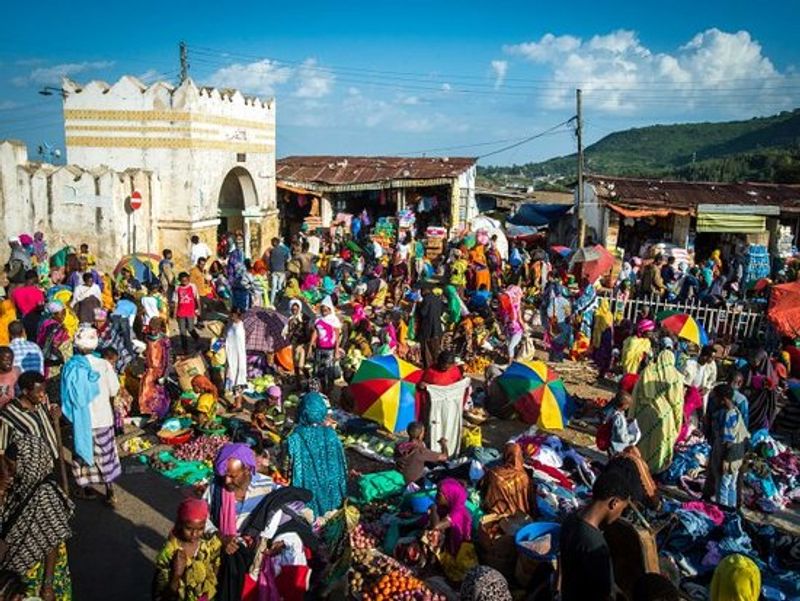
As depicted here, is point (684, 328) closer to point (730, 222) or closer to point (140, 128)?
point (730, 222)

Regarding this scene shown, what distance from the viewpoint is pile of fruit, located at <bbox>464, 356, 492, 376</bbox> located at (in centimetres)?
1096

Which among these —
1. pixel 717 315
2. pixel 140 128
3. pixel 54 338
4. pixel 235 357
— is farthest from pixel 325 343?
pixel 140 128

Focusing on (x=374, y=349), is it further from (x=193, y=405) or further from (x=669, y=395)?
(x=669, y=395)

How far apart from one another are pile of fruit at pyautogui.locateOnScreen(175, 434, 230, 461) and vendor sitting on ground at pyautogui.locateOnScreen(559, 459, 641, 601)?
4.79 meters

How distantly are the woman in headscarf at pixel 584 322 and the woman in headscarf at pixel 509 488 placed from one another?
6531mm

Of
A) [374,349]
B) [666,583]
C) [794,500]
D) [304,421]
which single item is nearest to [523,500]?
[304,421]

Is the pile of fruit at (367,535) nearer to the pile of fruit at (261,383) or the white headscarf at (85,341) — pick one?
the white headscarf at (85,341)

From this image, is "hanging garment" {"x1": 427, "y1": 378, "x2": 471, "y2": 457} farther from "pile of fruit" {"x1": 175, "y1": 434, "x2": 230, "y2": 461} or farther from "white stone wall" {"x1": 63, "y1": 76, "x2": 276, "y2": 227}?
"white stone wall" {"x1": 63, "y1": 76, "x2": 276, "y2": 227}

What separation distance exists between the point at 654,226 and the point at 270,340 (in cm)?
1386

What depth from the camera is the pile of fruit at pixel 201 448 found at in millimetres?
7426

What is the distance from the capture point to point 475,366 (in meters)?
11.0

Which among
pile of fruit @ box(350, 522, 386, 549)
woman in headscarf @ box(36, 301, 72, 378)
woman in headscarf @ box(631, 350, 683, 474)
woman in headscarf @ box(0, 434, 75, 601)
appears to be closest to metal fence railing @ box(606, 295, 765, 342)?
woman in headscarf @ box(631, 350, 683, 474)

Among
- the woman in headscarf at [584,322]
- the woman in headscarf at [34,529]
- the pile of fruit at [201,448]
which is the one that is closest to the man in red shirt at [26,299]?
the pile of fruit at [201,448]

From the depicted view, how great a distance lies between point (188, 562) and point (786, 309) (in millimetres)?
10852
